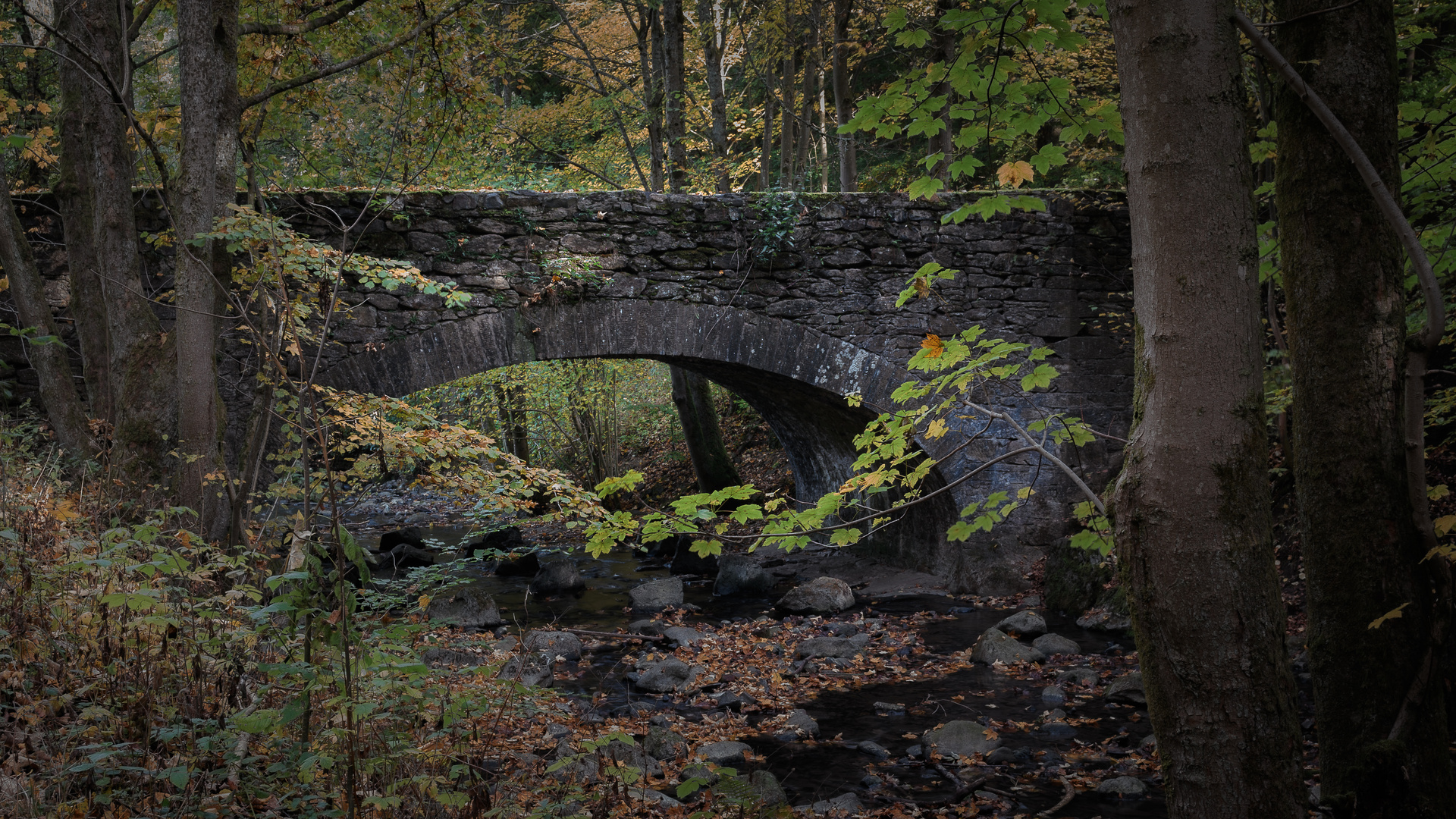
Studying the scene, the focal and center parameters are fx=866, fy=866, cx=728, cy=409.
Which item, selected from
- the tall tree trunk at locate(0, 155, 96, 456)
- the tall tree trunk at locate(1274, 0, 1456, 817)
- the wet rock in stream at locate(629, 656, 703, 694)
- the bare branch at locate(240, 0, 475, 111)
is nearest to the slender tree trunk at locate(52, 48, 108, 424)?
the tall tree trunk at locate(0, 155, 96, 456)

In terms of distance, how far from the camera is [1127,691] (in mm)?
4758

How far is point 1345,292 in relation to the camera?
193 cm

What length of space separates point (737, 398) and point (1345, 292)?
12.6m

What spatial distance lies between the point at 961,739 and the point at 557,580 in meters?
5.33

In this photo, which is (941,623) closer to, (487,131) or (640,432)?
(487,131)

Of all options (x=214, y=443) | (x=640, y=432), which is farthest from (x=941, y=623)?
(x=640, y=432)

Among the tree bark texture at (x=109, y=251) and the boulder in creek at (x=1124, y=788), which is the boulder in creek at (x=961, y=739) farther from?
the tree bark texture at (x=109, y=251)

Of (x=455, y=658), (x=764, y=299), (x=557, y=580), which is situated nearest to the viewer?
(x=455, y=658)

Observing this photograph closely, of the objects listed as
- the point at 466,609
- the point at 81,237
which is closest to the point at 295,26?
the point at 81,237

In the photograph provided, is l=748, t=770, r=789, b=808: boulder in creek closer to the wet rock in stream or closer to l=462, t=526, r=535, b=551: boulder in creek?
the wet rock in stream

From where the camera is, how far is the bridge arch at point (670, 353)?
6000mm

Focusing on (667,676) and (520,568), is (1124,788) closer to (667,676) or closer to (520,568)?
(667,676)

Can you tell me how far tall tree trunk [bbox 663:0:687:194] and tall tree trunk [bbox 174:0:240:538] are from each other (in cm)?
545

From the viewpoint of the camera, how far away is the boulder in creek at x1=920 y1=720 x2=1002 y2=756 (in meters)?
4.16
